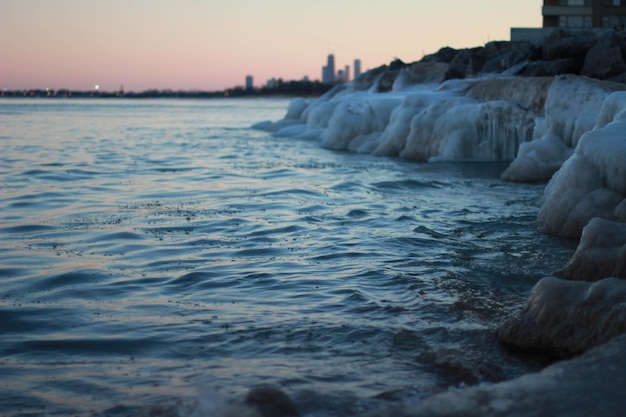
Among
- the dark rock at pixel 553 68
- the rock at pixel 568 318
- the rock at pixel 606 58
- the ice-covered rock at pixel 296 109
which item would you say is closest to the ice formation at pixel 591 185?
the rock at pixel 568 318

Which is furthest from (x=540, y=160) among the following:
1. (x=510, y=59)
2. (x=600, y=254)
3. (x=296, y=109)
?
(x=296, y=109)

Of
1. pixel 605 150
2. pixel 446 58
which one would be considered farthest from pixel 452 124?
pixel 446 58

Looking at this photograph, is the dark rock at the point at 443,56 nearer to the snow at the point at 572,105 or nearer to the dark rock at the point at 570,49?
the dark rock at the point at 570,49

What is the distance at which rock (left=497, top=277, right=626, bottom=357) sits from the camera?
584 centimetres

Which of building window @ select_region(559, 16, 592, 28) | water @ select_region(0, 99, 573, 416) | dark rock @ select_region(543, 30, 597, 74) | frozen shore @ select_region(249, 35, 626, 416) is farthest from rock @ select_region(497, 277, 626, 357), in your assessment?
building window @ select_region(559, 16, 592, 28)

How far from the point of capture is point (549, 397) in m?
4.51

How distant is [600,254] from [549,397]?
11.1 ft

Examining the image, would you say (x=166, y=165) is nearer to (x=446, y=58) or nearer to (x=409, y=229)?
(x=409, y=229)

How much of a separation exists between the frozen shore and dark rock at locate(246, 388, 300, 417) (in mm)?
893

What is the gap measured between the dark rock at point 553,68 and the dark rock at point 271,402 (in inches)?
991

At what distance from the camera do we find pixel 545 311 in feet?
20.1

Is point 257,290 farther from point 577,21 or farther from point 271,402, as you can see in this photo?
point 577,21

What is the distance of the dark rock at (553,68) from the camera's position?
93.8ft

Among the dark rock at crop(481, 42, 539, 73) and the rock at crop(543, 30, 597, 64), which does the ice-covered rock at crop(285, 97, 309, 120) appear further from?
the rock at crop(543, 30, 597, 64)
